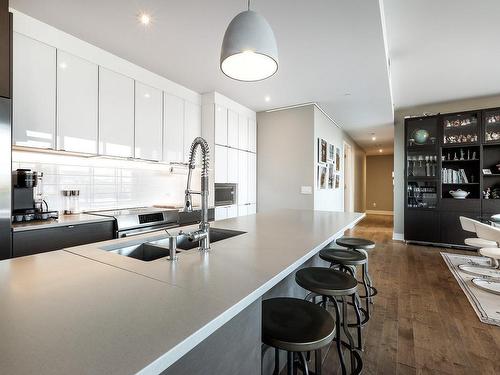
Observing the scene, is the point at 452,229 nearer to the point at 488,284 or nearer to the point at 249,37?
the point at 488,284

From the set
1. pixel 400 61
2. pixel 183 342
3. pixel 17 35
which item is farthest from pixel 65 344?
pixel 400 61

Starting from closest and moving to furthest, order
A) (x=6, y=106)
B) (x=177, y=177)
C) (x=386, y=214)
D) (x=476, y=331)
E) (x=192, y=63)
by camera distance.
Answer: (x=6, y=106)
(x=476, y=331)
(x=192, y=63)
(x=177, y=177)
(x=386, y=214)

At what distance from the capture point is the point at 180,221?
3.23 metres

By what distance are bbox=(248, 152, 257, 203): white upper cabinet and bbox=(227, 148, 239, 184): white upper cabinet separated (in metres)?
0.40

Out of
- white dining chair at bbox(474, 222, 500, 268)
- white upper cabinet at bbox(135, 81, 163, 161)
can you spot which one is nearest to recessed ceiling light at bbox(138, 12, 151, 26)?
white upper cabinet at bbox(135, 81, 163, 161)

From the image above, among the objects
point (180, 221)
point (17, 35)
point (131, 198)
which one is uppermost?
point (17, 35)

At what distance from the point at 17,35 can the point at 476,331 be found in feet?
14.3

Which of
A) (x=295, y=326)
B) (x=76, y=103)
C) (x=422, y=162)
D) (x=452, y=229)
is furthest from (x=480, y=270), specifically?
(x=76, y=103)

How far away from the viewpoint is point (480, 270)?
11.5ft

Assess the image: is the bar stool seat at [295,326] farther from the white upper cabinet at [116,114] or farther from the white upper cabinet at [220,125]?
the white upper cabinet at [220,125]

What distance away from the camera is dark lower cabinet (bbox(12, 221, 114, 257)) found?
1.91 m

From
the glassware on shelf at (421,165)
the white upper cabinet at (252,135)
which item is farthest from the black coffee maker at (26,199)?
the glassware on shelf at (421,165)

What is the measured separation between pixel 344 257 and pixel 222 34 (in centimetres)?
216

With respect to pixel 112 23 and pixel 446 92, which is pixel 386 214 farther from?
pixel 112 23
